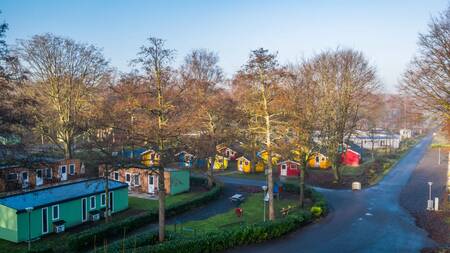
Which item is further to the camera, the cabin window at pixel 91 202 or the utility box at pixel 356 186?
the utility box at pixel 356 186

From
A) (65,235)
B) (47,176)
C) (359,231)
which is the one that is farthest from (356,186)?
(47,176)

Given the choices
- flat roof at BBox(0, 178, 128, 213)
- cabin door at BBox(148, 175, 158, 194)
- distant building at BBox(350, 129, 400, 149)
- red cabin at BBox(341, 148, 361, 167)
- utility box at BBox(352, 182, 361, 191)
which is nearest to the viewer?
flat roof at BBox(0, 178, 128, 213)

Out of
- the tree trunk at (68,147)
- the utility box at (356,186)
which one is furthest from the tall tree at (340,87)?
the tree trunk at (68,147)

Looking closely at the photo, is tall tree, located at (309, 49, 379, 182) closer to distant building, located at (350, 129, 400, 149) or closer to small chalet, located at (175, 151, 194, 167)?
small chalet, located at (175, 151, 194, 167)

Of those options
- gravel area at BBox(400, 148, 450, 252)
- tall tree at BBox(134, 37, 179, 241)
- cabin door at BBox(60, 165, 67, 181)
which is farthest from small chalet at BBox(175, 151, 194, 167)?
cabin door at BBox(60, 165, 67, 181)

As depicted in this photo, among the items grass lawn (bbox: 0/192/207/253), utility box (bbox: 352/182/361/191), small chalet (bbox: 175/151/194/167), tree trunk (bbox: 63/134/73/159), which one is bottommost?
grass lawn (bbox: 0/192/207/253)

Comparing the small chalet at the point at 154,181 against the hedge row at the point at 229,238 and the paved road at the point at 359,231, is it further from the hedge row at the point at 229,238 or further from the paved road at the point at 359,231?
the hedge row at the point at 229,238

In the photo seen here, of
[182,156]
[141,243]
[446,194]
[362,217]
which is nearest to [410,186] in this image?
[446,194]

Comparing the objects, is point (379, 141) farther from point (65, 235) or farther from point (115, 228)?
point (65, 235)
